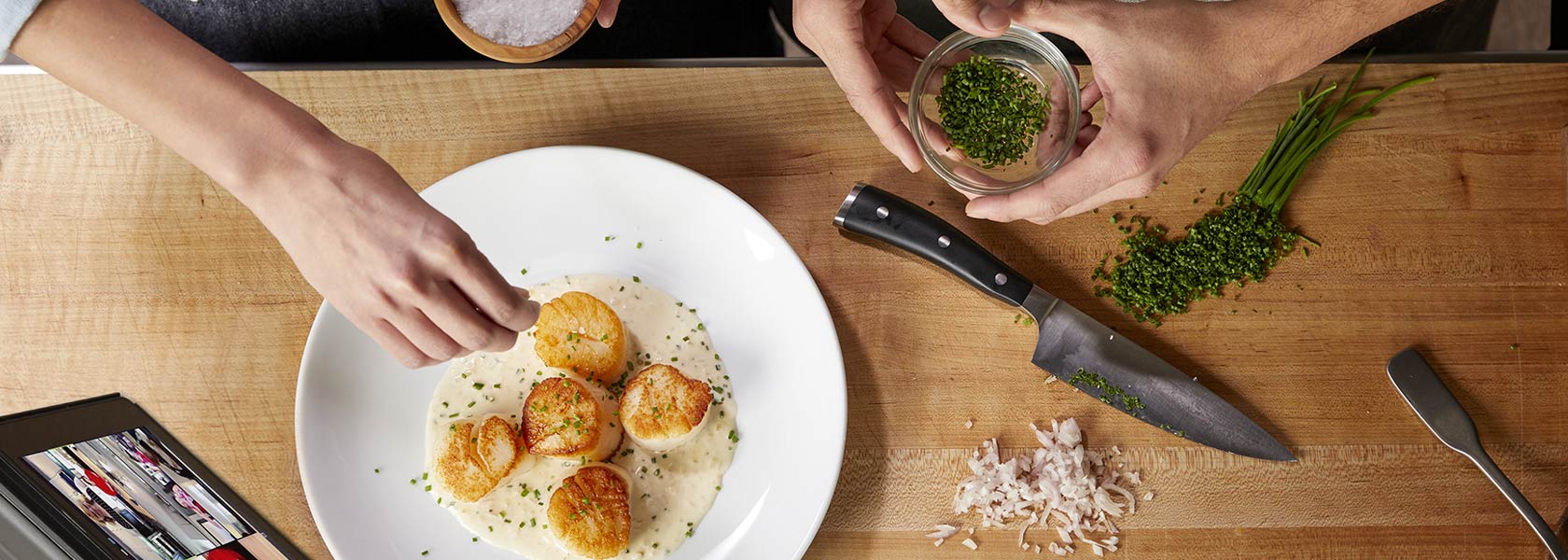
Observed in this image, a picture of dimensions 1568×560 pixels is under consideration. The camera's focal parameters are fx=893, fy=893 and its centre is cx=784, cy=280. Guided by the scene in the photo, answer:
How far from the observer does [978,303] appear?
1496 mm

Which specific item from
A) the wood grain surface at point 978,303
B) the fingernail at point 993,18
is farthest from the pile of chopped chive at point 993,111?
the wood grain surface at point 978,303

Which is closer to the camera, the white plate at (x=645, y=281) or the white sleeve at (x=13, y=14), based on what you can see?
the white sleeve at (x=13, y=14)

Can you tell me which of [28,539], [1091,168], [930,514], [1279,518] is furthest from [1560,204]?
[28,539]

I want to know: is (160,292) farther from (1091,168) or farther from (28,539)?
(1091,168)

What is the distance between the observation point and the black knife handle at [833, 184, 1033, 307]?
4.69ft

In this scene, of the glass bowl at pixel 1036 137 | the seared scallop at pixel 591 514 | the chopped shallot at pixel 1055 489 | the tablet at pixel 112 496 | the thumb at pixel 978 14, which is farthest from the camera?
the chopped shallot at pixel 1055 489

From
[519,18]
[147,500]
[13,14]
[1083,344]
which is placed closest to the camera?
[13,14]

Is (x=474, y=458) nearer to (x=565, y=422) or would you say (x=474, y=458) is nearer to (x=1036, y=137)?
(x=565, y=422)

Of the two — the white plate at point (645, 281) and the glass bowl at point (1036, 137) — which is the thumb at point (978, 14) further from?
the white plate at point (645, 281)

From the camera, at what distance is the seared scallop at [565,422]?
137 cm

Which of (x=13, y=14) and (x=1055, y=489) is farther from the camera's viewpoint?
(x=1055, y=489)

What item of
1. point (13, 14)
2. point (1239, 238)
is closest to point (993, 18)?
point (1239, 238)

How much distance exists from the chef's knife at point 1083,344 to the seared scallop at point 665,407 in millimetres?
368

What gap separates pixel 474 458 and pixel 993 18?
3.26 ft
